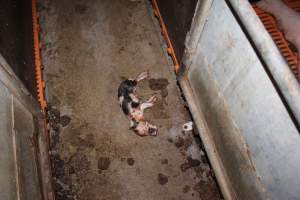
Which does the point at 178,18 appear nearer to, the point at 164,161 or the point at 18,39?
the point at 164,161

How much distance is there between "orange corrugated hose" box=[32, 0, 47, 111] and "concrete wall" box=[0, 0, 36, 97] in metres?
0.14

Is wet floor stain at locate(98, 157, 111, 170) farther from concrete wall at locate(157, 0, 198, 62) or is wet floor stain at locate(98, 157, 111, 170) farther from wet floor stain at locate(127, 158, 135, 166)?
concrete wall at locate(157, 0, 198, 62)

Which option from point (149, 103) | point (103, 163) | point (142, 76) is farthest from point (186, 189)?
point (142, 76)

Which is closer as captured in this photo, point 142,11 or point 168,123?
point 168,123

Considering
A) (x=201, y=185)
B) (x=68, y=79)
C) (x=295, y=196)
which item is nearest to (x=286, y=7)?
(x=295, y=196)

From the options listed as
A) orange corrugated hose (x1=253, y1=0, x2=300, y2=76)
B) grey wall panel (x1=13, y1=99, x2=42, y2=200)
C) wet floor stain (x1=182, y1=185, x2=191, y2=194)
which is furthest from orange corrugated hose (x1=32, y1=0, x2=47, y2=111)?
orange corrugated hose (x1=253, y1=0, x2=300, y2=76)

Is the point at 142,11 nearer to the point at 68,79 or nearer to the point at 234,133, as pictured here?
the point at 68,79

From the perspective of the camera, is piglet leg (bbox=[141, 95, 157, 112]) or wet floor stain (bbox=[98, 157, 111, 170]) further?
piglet leg (bbox=[141, 95, 157, 112])

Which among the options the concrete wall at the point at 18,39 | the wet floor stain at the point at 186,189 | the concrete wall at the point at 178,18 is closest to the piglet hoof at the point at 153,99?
the concrete wall at the point at 178,18

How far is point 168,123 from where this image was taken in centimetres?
378

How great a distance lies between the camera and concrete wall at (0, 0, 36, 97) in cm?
291

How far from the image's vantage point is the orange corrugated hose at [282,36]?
2631 mm

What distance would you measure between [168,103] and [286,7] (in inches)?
76.0

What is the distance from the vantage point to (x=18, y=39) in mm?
3332
